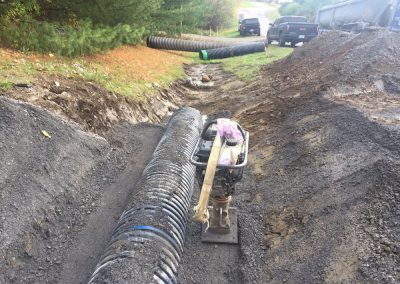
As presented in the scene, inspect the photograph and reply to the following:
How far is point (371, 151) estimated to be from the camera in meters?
6.68

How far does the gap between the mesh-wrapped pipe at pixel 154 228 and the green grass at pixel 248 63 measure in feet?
33.4

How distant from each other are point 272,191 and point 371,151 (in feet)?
6.67

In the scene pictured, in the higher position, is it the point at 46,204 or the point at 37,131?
the point at 37,131

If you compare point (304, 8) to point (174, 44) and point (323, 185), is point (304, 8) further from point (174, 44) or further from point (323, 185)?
point (323, 185)

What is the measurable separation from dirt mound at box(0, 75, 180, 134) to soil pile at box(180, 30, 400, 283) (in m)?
3.58

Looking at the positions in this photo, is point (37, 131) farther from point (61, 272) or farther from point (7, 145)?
point (61, 272)

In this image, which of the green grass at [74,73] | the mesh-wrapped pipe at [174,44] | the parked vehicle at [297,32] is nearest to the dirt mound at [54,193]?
the green grass at [74,73]

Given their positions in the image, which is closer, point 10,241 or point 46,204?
point 10,241

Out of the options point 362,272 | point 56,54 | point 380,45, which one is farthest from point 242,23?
point 362,272

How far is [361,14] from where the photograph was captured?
22.4 m

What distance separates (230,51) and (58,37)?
1251cm

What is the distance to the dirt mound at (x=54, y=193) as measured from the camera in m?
5.75

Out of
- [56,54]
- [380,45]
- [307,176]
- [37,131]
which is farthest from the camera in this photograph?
[380,45]

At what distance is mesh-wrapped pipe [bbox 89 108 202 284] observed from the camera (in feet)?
15.1
